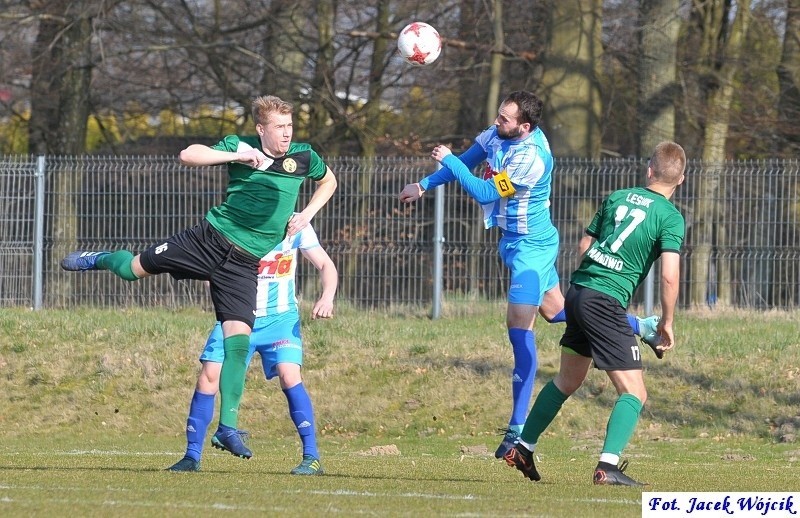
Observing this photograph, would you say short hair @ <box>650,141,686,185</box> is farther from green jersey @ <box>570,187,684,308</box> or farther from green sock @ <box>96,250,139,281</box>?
green sock @ <box>96,250,139,281</box>

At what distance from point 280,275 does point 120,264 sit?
115cm

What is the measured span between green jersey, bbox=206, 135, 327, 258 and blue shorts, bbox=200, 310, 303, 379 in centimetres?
72

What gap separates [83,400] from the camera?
13.7 metres

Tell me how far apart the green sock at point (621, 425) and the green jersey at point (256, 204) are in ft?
7.60

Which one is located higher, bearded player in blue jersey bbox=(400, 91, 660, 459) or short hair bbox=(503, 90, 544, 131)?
short hair bbox=(503, 90, 544, 131)

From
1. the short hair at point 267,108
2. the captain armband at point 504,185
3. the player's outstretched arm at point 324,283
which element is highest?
the short hair at point 267,108

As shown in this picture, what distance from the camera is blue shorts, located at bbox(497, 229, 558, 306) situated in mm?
8922

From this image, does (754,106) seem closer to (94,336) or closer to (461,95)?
(461,95)

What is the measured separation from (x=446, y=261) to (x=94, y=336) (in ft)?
15.1

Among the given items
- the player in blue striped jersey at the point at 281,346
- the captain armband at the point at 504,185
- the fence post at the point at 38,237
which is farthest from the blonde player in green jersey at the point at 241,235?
the fence post at the point at 38,237

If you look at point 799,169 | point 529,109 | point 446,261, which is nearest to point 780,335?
point 799,169

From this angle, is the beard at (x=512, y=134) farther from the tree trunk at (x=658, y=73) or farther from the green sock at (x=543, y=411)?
the tree trunk at (x=658, y=73)

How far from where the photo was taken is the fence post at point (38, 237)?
690 inches

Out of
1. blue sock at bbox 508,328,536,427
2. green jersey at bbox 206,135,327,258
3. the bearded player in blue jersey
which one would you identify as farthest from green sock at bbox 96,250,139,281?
blue sock at bbox 508,328,536,427
